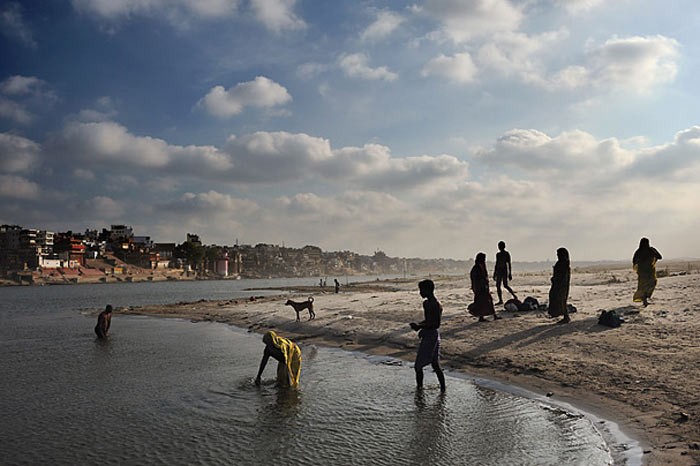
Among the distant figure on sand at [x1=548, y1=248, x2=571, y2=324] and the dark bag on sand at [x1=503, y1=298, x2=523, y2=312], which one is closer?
the distant figure on sand at [x1=548, y1=248, x2=571, y2=324]

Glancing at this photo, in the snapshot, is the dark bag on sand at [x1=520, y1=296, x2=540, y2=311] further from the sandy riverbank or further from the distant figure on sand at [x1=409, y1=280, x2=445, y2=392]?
the distant figure on sand at [x1=409, y1=280, x2=445, y2=392]

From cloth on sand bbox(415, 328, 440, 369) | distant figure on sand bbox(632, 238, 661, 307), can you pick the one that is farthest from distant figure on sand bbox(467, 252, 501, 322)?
cloth on sand bbox(415, 328, 440, 369)

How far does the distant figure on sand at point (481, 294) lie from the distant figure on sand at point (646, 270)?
17.8 feet

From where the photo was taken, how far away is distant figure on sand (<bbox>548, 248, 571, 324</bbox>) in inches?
655

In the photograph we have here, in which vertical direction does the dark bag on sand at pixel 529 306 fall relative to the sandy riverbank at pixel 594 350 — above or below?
above

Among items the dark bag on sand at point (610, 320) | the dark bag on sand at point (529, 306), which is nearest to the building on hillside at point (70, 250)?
the dark bag on sand at point (529, 306)

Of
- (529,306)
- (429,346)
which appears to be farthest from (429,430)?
(529,306)

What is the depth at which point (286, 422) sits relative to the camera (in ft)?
29.7

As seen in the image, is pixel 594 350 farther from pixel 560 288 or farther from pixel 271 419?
pixel 271 419

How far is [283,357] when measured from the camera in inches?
461

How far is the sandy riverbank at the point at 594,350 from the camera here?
848 cm

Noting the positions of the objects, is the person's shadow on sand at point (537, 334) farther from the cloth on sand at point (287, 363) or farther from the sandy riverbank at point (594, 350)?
the cloth on sand at point (287, 363)

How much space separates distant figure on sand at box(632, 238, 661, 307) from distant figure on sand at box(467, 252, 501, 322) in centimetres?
544

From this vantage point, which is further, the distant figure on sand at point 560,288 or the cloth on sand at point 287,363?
the distant figure on sand at point 560,288
